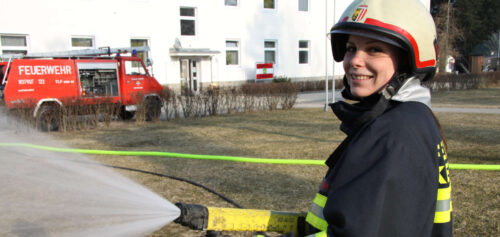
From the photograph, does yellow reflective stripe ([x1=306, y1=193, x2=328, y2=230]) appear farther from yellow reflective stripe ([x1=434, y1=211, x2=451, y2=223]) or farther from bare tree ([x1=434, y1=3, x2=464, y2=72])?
bare tree ([x1=434, y1=3, x2=464, y2=72])

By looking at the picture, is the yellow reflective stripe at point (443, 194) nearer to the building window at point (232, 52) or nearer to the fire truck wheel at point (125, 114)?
the fire truck wheel at point (125, 114)

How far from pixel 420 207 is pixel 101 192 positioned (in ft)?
8.35

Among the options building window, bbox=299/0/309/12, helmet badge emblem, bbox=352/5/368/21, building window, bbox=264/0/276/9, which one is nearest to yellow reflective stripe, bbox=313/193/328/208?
helmet badge emblem, bbox=352/5/368/21

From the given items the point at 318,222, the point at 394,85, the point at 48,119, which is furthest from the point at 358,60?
the point at 48,119

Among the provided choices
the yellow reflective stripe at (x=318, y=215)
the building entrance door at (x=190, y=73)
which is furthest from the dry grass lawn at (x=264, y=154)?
the building entrance door at (x=190, y=73)

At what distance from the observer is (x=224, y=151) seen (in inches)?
297

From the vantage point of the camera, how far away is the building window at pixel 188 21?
23047 mm

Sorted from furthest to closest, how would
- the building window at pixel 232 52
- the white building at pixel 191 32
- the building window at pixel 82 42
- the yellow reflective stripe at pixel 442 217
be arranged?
1. the building window at pixel 232 52
2. the building window at pixel 82 42
3. the white building at pixel 191 32
4. the yellow reflective stripe at pixel 442 217

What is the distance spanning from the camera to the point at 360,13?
61.0 inches

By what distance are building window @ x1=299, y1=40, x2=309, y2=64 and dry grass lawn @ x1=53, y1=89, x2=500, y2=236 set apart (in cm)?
1694

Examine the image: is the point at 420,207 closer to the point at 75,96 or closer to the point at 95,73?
the point at 75,96

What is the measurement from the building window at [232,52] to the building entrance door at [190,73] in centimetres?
217

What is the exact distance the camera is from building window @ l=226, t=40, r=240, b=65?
25.1 metres

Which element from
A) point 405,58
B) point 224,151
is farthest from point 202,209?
point 224,151
